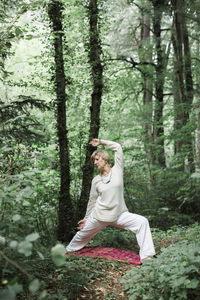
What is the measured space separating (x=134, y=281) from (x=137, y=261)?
145cm

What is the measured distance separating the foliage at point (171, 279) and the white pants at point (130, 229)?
1.08m

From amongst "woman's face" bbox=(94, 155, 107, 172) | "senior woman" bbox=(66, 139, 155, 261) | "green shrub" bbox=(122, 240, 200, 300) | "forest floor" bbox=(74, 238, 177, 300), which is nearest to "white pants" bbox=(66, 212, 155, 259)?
"senior woman" bbox=(66, 139, 155, 261)

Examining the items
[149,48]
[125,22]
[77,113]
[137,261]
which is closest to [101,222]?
[137,261]

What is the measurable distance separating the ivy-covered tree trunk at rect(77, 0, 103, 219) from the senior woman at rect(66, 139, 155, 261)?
2.14 m

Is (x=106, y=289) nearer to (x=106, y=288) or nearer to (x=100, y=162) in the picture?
(x=106, y=288)

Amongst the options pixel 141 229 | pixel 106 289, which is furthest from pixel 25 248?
pixel 141 229

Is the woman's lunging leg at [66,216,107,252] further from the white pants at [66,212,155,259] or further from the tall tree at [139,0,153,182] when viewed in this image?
A: the tall tree at [139,0,153,182]

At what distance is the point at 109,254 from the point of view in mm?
5574

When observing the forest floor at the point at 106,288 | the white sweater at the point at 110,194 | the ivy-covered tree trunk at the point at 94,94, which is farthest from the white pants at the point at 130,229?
the ivy-covered tree trunk at the point at 94,94

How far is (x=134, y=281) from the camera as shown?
379 centimetres

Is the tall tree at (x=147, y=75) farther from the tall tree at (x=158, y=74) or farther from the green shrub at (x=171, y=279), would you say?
the green shrub at (x=171, y=279)

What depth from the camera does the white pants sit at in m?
4.99

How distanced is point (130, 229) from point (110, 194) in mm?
715

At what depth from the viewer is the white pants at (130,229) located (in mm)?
4992
